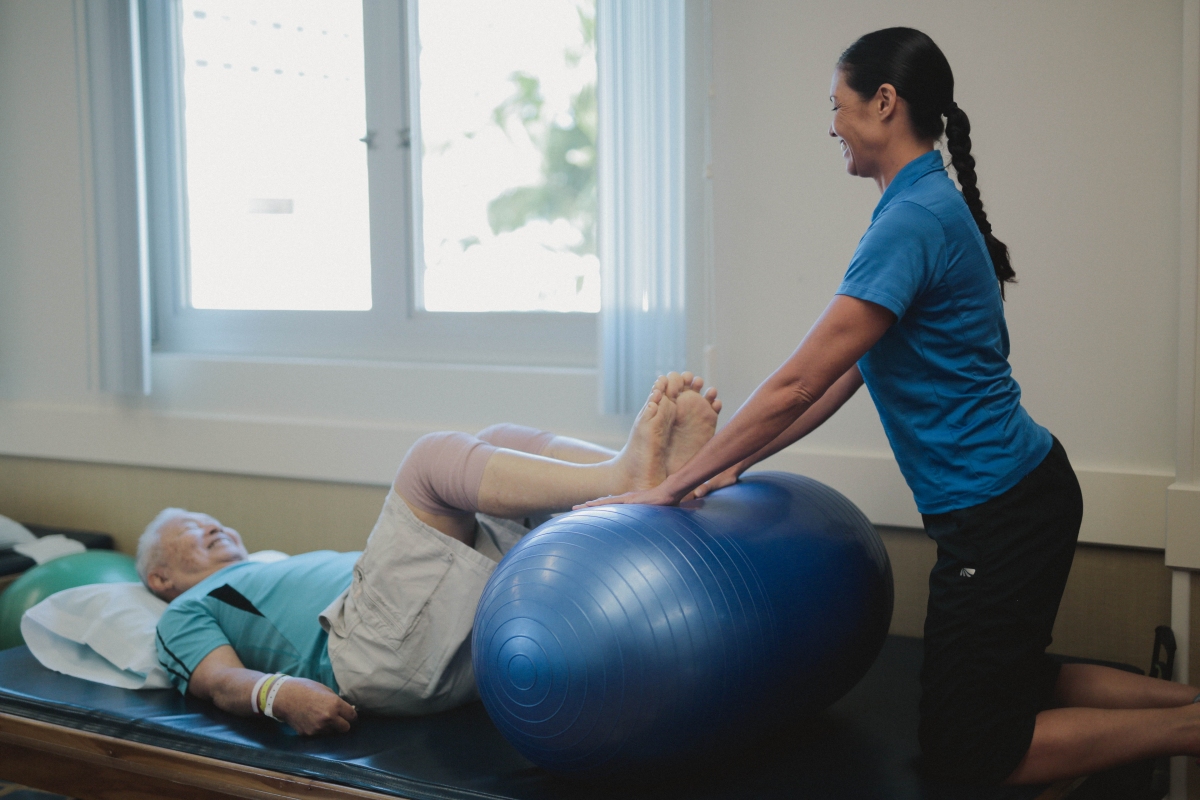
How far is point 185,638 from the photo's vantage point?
2.06 metres

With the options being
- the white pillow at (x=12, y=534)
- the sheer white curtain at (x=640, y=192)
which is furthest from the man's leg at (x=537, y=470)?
the white pillow at (x=12, y=534)

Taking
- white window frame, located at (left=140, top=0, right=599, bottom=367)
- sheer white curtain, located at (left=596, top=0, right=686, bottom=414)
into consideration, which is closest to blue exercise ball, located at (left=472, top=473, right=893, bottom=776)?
sheer white curtain, located at (left=596, top=0, right=686, bottom=414)

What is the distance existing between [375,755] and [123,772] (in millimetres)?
523

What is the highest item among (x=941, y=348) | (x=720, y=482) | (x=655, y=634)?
(x=941, y=348)

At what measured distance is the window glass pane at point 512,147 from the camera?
2.90 metres

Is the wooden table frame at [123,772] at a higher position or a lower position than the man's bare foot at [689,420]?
lower

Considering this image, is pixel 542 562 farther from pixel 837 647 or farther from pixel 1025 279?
pixel 1025 279

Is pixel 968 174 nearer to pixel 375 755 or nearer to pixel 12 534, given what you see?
pixel 375 755

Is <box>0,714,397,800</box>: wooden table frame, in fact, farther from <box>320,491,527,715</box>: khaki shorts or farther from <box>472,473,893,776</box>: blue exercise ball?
<box>472,473,893,776</box>: blue exercise ball

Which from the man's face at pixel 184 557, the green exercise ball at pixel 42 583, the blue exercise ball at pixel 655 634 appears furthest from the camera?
the green exercise ball at pixel 42 583

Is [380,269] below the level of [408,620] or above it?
above

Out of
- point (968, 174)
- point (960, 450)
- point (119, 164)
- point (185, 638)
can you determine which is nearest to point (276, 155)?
point (119, 164)

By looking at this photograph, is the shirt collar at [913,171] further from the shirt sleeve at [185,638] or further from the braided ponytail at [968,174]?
the shirt sleeve at [185,638]

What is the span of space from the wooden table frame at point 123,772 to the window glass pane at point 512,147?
1559mm
